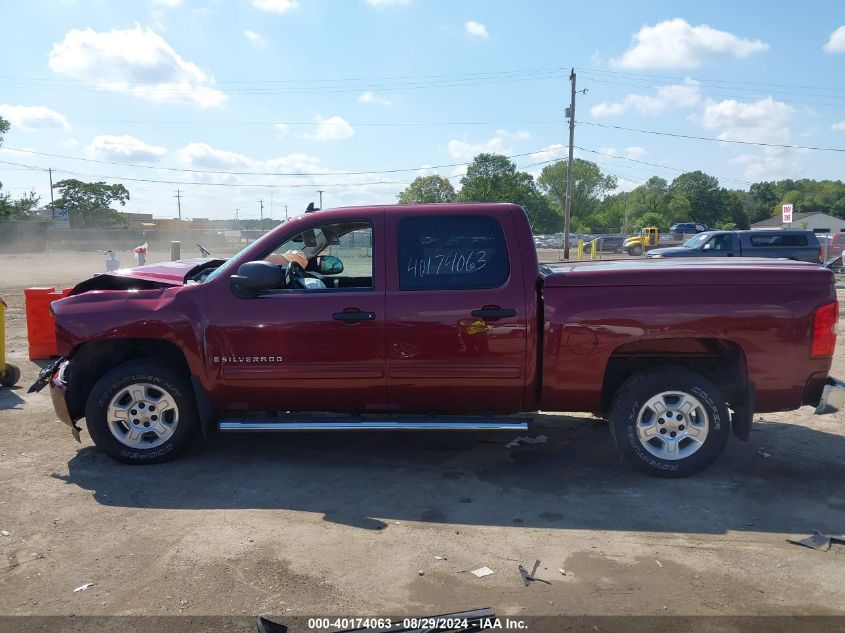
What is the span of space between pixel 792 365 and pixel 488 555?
2550mm

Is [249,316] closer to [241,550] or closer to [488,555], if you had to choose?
[241,550]

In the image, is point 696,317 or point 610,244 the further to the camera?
point 610,244

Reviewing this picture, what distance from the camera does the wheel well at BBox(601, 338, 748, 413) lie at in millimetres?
4855

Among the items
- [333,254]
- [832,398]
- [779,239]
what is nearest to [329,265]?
[333,254]

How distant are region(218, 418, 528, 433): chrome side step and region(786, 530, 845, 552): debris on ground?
1.76 m

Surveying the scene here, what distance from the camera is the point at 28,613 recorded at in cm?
325

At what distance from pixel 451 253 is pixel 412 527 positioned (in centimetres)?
192

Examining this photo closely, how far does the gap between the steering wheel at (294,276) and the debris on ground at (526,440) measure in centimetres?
216

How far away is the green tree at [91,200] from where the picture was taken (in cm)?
8319

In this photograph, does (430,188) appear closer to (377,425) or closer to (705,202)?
(705,202)

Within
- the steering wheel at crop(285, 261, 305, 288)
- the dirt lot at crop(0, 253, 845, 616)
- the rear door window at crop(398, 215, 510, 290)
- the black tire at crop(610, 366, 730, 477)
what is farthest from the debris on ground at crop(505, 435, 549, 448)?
the steering wheel at crop(285, 261, 305, 288)

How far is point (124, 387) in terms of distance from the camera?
5.11 meters

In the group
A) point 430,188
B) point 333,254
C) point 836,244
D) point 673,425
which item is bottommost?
point 673,425

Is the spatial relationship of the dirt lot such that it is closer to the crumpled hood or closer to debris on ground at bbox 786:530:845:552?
debris on ground at bbox 786:530:845:552
